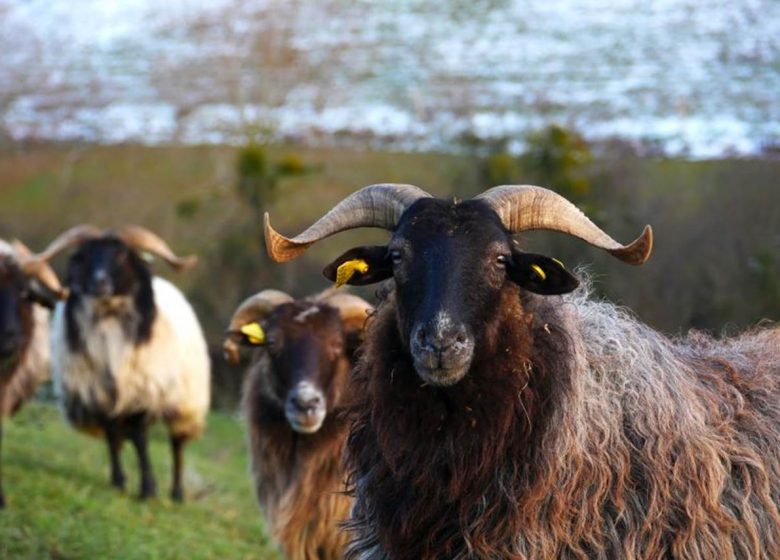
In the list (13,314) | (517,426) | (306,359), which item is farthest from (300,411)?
(13,314)

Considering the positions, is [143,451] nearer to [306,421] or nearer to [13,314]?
[13,314]

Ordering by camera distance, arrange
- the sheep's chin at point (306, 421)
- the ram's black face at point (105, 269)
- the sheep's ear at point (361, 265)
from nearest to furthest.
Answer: the sheep's ear at point (361, 265)
the sheep's chin at point (306, 421)
the ram's black face at point (105, 269)

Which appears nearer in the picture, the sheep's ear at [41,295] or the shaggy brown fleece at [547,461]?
the shaggy brown fleece at [547,461]

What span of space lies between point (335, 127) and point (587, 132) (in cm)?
878

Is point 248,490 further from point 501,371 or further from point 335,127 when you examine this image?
point 335,127

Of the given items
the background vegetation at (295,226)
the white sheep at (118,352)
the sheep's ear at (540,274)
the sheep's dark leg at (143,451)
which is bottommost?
the background vegetation at (295,226)

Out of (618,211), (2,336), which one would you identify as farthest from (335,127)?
(2,336)

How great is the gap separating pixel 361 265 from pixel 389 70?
32511mm

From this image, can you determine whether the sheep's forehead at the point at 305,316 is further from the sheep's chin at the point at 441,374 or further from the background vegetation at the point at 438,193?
the background vegetation at the point at 438,193

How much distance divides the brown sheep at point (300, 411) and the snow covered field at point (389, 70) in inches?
695

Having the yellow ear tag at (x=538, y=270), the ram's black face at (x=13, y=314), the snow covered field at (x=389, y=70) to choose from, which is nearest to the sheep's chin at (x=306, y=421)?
the yellow ear tag at (x=538, y=270)

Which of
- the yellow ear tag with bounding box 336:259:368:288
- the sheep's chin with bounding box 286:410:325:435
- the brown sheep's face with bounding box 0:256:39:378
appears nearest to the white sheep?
the brown sheep's face with bounding box 0:256:39:378

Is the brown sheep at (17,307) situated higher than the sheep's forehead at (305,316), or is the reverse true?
the sheep's forehead at (305,316)

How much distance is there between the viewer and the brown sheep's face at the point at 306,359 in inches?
289
